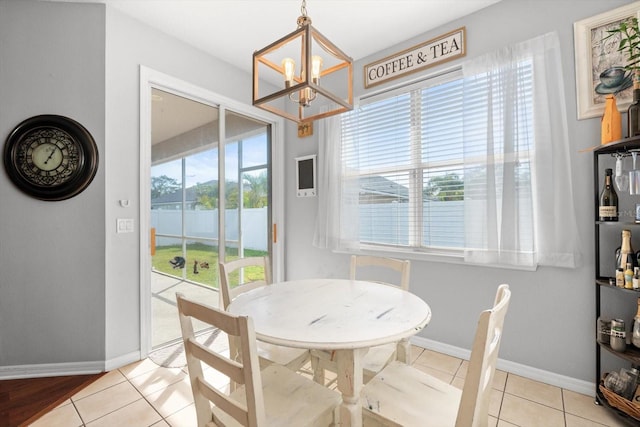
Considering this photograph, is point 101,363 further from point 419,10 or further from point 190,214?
point 419,10

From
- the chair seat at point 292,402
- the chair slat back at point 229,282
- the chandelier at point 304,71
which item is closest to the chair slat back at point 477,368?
the chair seat at point 292,402

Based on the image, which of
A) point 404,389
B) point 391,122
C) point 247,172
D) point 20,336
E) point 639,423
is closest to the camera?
point 404,389

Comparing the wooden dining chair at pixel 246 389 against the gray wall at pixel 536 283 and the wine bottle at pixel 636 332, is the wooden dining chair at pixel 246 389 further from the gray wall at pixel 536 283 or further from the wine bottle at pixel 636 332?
the wine bottle at pixel 636 332

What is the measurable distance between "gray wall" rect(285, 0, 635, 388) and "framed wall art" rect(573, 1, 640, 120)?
45mm

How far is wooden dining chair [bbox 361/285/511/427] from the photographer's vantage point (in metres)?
0.86

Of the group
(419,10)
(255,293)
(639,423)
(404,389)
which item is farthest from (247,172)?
(639,423)

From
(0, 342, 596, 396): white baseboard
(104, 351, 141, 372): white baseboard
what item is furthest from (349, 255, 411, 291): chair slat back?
(104, 351, 141, 372): white baseboard

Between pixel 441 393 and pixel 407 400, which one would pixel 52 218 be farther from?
pixel 441 393

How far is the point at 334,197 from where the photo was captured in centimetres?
303

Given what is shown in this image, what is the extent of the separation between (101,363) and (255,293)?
1538 mm

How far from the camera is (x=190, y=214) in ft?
9.25

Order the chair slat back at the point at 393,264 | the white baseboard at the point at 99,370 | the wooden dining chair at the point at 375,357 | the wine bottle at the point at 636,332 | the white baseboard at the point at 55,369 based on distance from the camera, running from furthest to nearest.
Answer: the white baseboard at the point at 55,369 → the white baseboard at the point at 99,370 → the chair slat back at the point at 393,264 → the wine bottle at the point at 636,332 → the wooden dining chair at the point at 375,357

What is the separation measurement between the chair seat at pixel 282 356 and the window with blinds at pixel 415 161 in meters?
1.52

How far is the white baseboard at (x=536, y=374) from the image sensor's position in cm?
188
